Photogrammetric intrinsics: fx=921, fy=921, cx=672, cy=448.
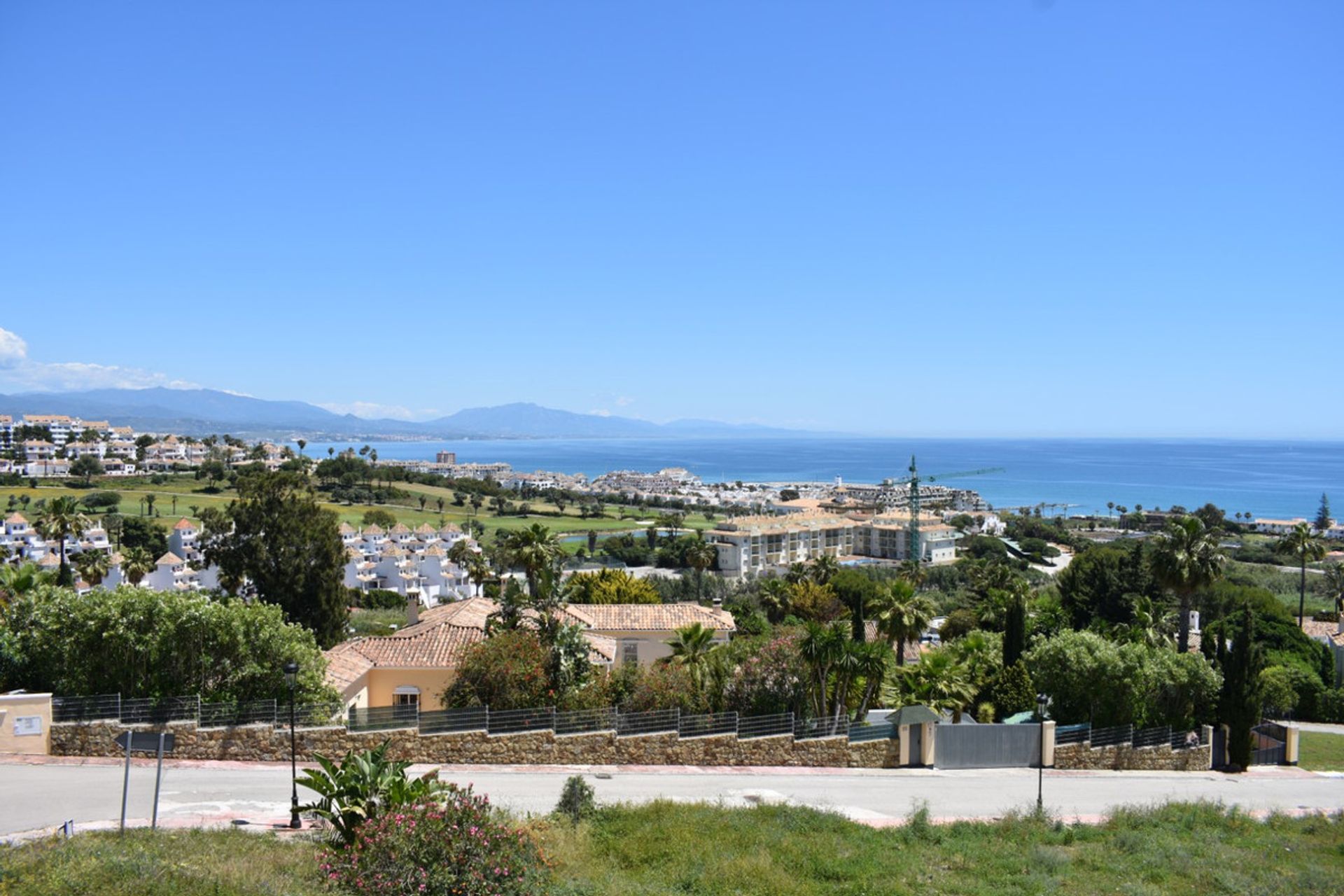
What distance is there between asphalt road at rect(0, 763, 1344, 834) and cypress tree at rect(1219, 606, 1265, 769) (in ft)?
2.72

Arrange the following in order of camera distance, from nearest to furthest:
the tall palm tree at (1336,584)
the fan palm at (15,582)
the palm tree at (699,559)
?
the fan palm at (15,582), the tall palm tree at (1336,584), the palm tree at (699,559)

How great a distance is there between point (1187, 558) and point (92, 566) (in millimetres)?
49000

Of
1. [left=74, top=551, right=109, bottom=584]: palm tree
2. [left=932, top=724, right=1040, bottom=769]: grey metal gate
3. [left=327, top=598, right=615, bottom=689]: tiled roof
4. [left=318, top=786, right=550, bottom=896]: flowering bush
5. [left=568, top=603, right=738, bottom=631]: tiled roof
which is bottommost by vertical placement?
[left=74, top=551, right=109, bottom=584]: palm tree

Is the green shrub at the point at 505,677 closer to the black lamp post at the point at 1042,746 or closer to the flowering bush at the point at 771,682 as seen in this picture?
the flowering bush at the point at 771,682

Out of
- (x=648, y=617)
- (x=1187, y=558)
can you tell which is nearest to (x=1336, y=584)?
(x=1187, y=558)

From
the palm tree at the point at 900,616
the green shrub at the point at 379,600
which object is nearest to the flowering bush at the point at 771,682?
the palm tree at the point at 900,616

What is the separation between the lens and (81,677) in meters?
17.4

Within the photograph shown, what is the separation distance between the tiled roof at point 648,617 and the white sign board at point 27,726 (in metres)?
15.9

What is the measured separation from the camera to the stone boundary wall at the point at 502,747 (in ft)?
54.4

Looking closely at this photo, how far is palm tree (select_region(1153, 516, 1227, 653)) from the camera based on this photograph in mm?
32656

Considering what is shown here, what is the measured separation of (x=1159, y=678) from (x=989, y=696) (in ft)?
13.8

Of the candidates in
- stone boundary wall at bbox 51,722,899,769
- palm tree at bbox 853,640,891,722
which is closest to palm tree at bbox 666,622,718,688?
stone boundary wall at bbox 51,722,899,769

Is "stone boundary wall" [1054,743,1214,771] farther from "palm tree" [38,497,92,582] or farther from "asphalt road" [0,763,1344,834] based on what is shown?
"palm tree" [38,497,92,582]

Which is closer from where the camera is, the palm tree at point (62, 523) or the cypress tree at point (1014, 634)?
the cypress tree at point (1014, 634)
